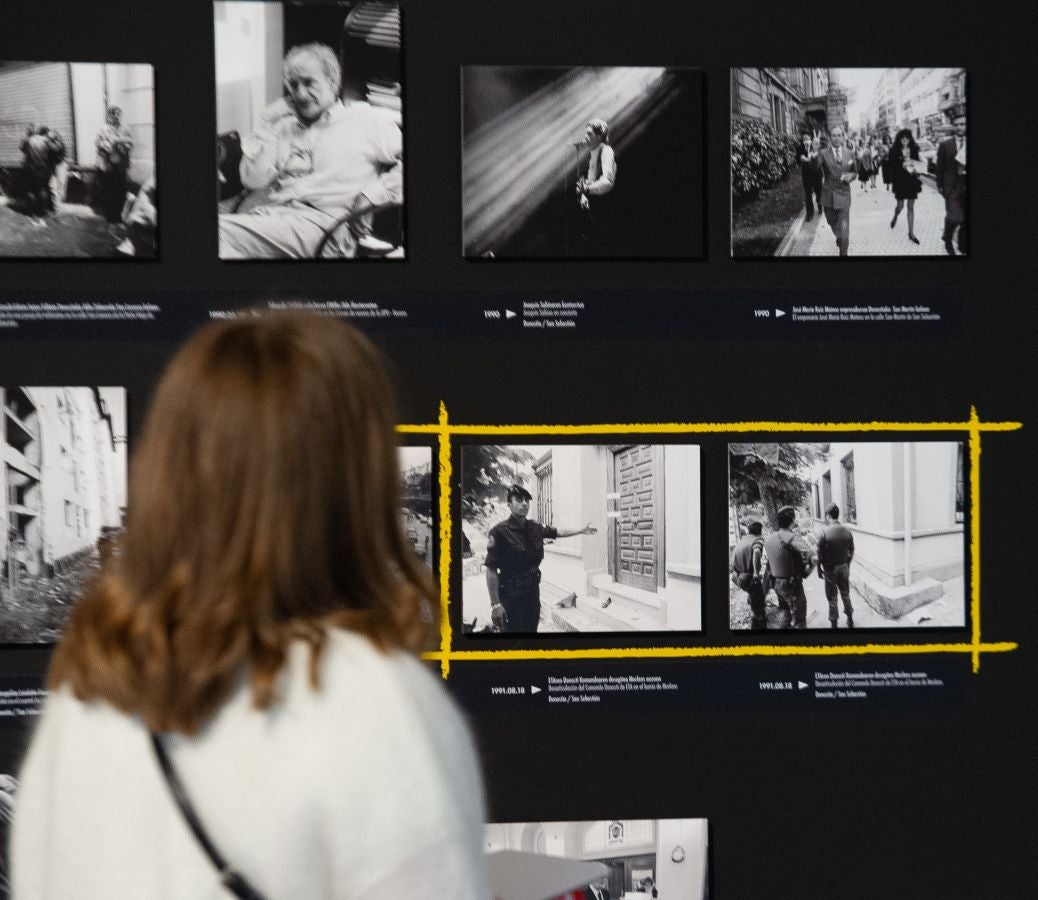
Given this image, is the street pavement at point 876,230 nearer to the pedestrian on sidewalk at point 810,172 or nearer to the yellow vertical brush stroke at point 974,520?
the pedestrian on sidewalk at point 810,172

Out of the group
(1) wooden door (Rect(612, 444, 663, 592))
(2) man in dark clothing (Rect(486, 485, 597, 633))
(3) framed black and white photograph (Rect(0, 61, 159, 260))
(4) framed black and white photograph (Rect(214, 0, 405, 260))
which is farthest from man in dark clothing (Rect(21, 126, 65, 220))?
(1) wooden door (Rect(612, 444, 663, 592))

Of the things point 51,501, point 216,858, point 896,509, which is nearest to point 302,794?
point 216,858

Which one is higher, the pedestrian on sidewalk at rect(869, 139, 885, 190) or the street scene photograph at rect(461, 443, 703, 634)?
the pedestrian on sidewalk at rect(869, 139, 885, 190)

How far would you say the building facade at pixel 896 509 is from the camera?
7.25 feet

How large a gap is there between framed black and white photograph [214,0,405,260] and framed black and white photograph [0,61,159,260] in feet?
0.55

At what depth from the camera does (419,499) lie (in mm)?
2150

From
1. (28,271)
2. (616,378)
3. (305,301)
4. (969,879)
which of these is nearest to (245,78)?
(305,301)

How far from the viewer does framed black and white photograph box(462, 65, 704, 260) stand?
2.13m

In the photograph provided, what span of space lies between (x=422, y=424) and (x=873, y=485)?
0.94 meters

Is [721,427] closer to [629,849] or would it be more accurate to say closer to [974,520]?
[974,520]

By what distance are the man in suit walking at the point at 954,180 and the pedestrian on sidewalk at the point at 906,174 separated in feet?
0.15

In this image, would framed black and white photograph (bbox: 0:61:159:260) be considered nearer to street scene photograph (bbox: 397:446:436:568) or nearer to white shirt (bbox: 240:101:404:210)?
white shirt (bbox: 240:101:404:210)

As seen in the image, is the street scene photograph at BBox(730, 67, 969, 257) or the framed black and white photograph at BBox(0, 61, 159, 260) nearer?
the framed black and white photograph at BBox(0, 61, 159, 260)

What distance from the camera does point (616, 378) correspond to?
7.17 feet
